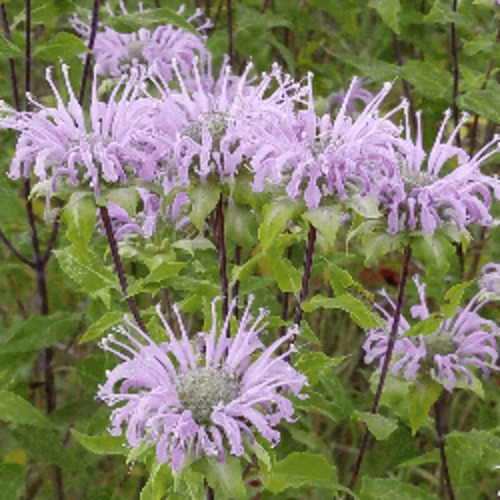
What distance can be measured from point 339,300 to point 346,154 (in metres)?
0.21

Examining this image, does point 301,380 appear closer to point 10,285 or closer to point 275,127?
point 275,127

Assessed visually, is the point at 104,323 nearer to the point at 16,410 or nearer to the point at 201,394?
the point at 201,394

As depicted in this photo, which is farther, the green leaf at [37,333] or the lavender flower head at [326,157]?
the green leaf at [37,333]

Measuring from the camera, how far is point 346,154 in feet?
3.76

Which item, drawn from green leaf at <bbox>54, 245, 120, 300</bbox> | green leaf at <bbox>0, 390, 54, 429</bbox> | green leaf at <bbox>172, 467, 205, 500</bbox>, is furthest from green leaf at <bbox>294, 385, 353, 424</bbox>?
green leaf at <bbox>0, 390, 54, 429</bbox>

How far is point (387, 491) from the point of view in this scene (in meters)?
1.45

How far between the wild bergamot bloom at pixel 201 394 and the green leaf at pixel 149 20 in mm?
691

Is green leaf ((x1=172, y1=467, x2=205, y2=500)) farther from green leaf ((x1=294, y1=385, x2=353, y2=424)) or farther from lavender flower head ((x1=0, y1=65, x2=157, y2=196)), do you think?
lavender flower head ((x1=0, y1=65, x2=157, y2=196))

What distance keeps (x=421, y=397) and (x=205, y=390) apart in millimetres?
591

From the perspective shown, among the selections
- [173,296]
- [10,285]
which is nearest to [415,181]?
[173,296]

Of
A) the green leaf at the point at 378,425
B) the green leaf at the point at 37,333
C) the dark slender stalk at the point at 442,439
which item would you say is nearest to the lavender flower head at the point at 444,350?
the dark slender stalk at the point at 442,439

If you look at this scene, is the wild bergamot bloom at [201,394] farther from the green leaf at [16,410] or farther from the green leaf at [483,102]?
the green leaf at [483,102]

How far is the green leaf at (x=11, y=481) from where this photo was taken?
1766 mm

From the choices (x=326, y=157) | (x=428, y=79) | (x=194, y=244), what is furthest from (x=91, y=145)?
(x=428, y=79)
